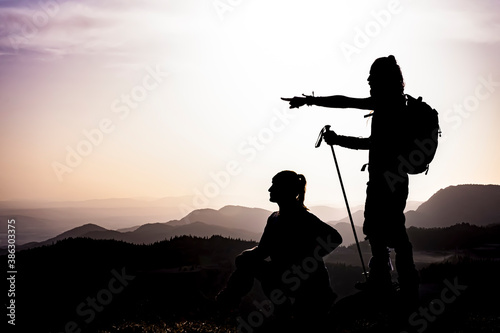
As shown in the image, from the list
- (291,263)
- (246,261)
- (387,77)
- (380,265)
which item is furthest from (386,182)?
(246,261)

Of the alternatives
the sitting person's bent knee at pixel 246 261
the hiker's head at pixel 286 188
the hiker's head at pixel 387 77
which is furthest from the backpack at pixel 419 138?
the sitting person's bent knee at pixel 246 261

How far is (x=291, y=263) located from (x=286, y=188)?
0.97m

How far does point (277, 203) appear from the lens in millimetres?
6035

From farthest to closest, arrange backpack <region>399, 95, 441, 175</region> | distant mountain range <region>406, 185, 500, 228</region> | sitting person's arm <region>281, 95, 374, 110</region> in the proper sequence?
distant mountain range <region>406, 185, 500, 228</region> < sitting person's arm <region>281, 95, 374, 110</region> < backpack <region>399, 95, 441, 175</region>

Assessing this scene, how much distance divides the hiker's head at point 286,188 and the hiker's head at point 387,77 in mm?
1829

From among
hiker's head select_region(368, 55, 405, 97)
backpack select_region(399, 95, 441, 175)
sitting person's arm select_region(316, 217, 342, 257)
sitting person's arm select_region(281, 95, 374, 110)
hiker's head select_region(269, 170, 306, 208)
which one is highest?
hiker's head select_region(368, 55, 405, 97)

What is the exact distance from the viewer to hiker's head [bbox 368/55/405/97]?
21.2 ft

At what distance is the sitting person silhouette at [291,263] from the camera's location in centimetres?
577

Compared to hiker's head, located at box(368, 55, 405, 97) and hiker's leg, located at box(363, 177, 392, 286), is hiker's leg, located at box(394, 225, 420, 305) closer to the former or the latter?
hiker's leg, located at box(363, 177, 392, 286)

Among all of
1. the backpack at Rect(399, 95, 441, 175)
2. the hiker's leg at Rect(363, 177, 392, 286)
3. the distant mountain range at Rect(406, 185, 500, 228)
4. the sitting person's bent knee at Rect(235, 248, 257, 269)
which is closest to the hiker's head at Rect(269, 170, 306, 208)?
the sitting person's bent knee at Rect(235, 248, 257, 269)

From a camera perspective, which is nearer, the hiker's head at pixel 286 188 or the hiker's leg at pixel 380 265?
the hiker's head at pixel 286 188

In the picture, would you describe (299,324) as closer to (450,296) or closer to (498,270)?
(450,296)

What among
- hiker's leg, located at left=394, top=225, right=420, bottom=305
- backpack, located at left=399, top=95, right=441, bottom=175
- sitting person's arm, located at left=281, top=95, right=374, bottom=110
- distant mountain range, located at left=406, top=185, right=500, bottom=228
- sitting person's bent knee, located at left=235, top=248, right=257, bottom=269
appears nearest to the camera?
sitting person's bent knee, located at left=235, top=248, right=257, bottom=269

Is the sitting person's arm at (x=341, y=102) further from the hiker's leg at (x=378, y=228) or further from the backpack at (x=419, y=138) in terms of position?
the hiker's leg at (x=378, y=228)
